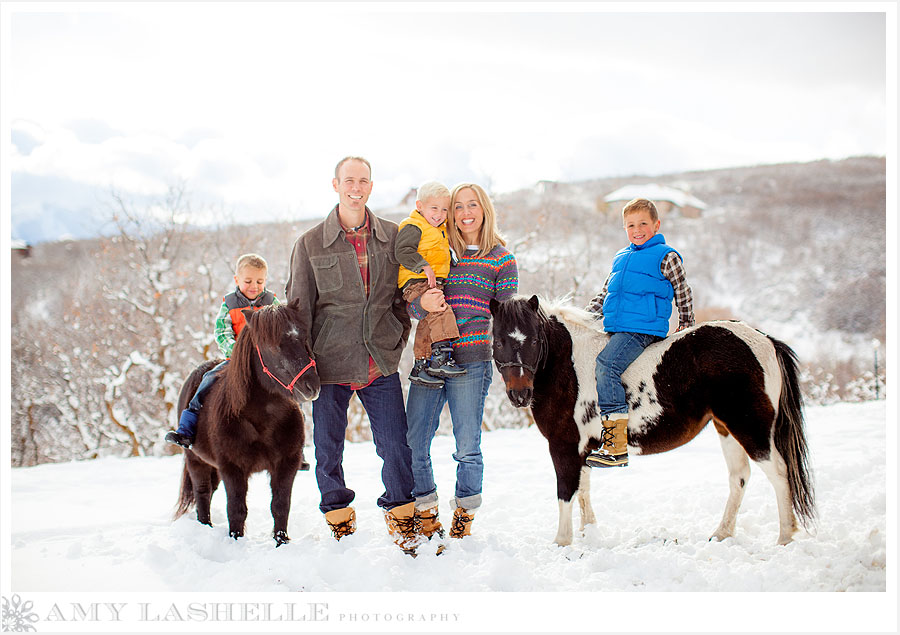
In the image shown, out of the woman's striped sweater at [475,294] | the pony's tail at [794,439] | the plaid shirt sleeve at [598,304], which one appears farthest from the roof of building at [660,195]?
the woman's striped sweater at [475,294]

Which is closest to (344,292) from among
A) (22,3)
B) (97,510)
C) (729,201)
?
(22,3)

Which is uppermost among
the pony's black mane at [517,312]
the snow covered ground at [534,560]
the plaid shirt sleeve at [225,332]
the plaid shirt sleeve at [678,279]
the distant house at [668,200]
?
the distant house at [668,200]

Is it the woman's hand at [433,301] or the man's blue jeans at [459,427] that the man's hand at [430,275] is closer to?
the woman's hand at [433,301]

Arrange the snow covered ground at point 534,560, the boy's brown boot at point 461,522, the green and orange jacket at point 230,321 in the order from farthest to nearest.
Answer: the green and orange jacket at point 230,321, the boy's brown boot at point 461,522, the snow covered ground at point 534,560

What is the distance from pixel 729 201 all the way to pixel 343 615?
42.2m

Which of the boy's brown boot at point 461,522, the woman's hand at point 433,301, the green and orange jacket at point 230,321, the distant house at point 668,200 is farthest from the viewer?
the distant house at point 668,200

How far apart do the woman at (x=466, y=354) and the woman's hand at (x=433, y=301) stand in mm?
13

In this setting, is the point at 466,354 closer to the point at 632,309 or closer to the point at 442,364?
the point at 442,364

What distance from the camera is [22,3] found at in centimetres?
392

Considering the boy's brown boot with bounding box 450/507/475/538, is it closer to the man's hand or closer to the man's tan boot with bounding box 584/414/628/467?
the man's tan boot with bounding box 584/414/628/467

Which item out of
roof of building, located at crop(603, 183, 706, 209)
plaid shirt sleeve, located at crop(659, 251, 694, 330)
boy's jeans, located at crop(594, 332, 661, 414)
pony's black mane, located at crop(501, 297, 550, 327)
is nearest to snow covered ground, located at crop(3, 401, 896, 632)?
boy's jeans, located at crop(594, 332, 661, 414)

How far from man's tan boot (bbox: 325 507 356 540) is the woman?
17.8 inches

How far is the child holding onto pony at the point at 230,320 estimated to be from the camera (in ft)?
12.7

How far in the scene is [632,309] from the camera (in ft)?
11.8
